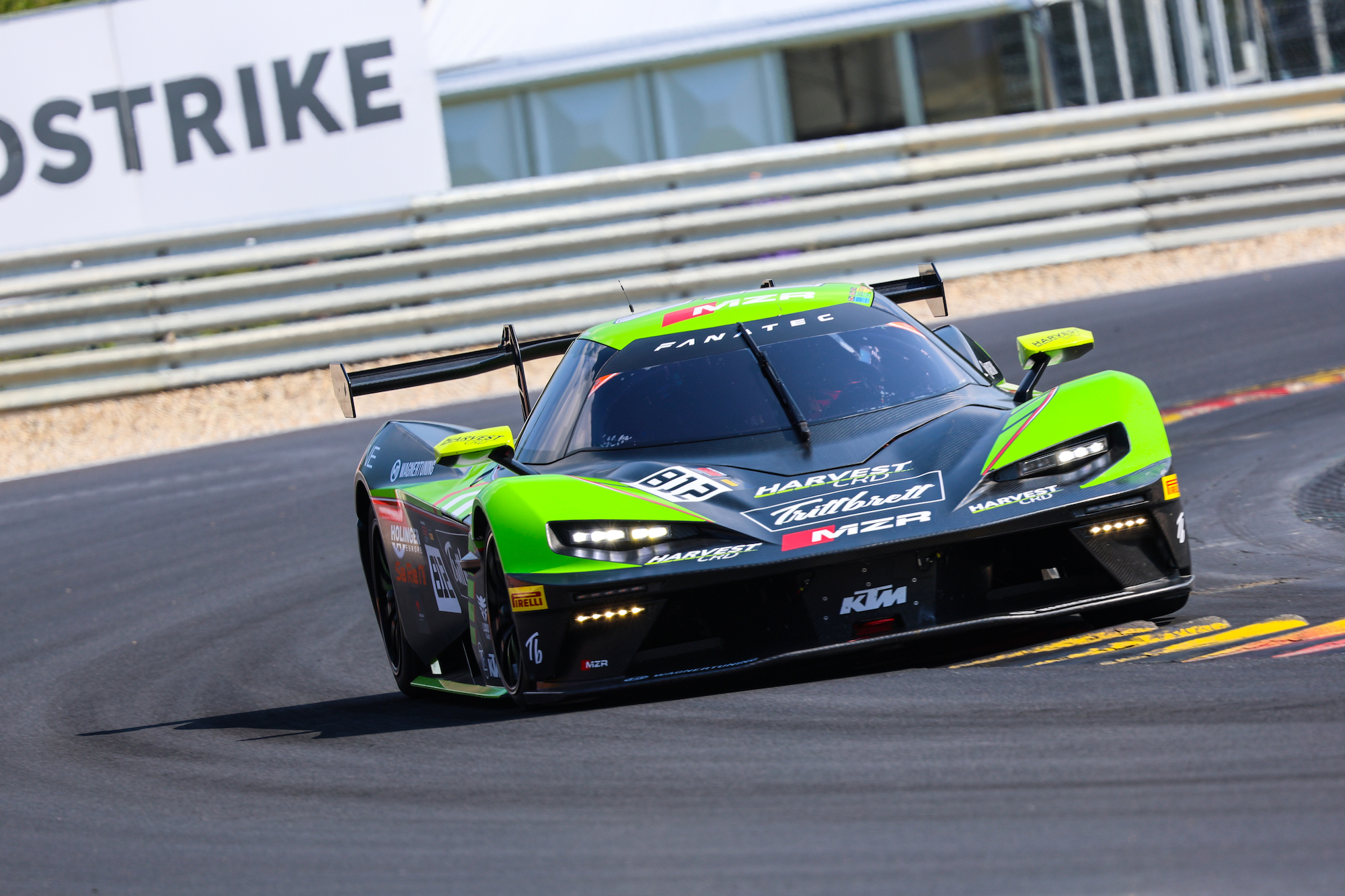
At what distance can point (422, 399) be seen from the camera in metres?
13.3

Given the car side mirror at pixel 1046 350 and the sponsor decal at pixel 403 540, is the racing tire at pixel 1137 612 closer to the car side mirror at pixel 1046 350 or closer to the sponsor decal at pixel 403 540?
the car side mirror at pixel 1046 350

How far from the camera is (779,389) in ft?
19.8

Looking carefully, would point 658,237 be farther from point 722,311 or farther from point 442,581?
point 442,581

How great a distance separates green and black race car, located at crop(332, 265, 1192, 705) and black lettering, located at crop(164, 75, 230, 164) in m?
8.00

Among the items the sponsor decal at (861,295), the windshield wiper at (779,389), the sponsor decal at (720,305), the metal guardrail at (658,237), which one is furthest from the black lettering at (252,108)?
the windshield wiper at (779,389)

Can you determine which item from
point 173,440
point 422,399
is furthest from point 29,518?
point 422,399

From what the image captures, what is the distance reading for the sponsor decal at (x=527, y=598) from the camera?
4.94 meters

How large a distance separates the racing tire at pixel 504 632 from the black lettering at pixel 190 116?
9085mm

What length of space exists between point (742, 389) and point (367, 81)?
8233mm

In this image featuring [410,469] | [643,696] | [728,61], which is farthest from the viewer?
[728,61]

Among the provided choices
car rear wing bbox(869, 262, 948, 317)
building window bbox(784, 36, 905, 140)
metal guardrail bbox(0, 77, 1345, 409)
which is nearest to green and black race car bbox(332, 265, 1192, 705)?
car rear wing bbox(869, 262, 948, 317)

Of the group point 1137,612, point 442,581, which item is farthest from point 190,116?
point 1137,612

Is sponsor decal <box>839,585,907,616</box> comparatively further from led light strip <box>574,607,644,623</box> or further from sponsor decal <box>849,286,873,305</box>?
sponsor decal <box>849,286,873,305</box>

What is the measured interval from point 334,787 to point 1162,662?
216 cm
